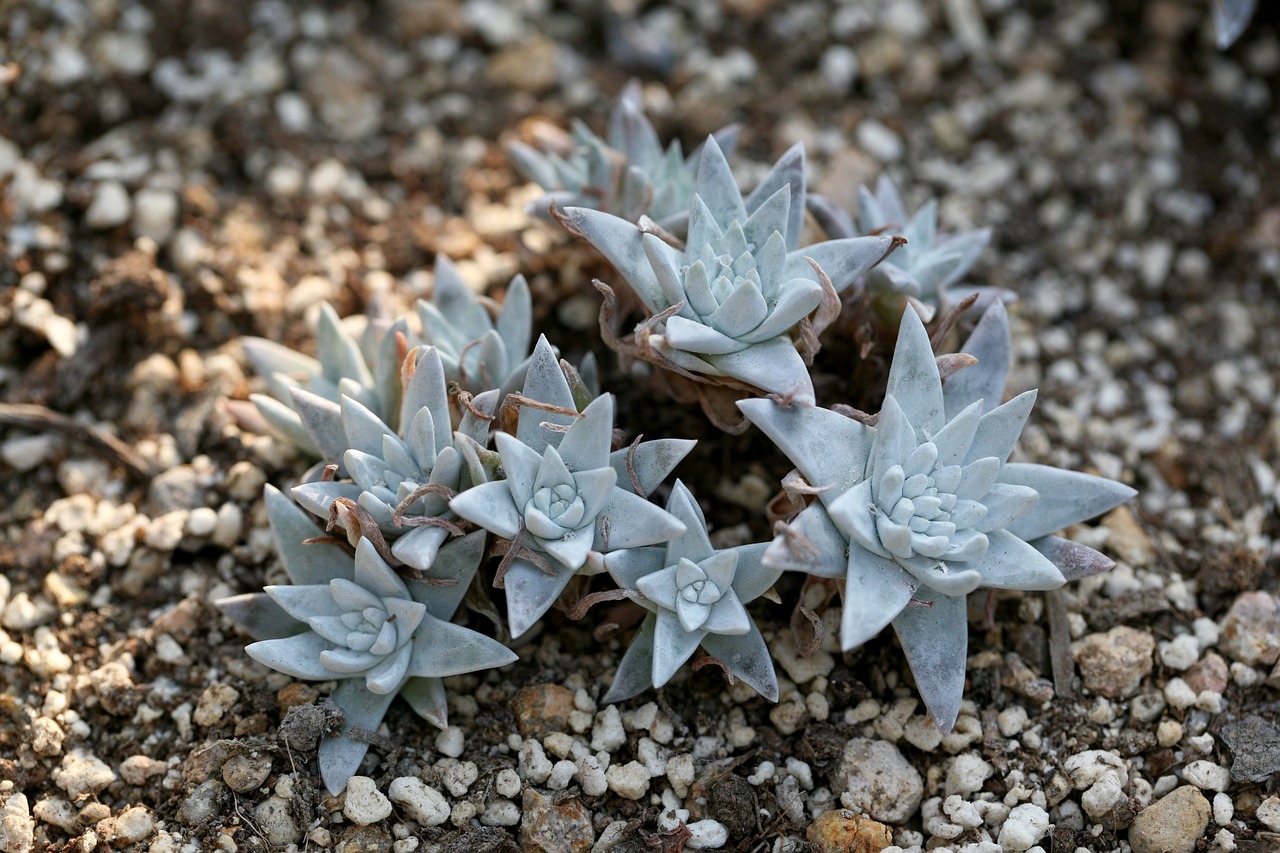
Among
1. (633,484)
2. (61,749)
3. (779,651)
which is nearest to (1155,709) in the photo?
(779,651)

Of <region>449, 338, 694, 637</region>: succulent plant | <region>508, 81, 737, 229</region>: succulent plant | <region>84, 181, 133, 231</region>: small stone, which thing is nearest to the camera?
<region>449, 338, 694, 637</region>: succulent plant

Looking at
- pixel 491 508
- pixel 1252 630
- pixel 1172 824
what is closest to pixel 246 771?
pixel 491 508

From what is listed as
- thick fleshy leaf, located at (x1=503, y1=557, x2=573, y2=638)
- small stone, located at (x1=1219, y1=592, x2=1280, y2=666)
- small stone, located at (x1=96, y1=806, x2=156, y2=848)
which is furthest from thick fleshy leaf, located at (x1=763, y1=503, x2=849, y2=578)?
small stone, located at (x1=96, y1=806, x2=156, y2=848)

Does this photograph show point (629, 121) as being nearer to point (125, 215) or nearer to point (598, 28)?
point (598, 28)

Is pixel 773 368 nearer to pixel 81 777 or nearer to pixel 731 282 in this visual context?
pixel 731 282

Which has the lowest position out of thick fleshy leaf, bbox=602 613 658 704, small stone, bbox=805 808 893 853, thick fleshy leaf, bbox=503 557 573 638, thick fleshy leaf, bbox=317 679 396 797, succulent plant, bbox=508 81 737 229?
small stone, bbox=805 808 893 853

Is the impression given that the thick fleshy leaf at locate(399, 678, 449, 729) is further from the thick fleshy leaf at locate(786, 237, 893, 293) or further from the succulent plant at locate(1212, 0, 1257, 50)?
the succulent plant at locate(1212, 0, 1257, 50)
